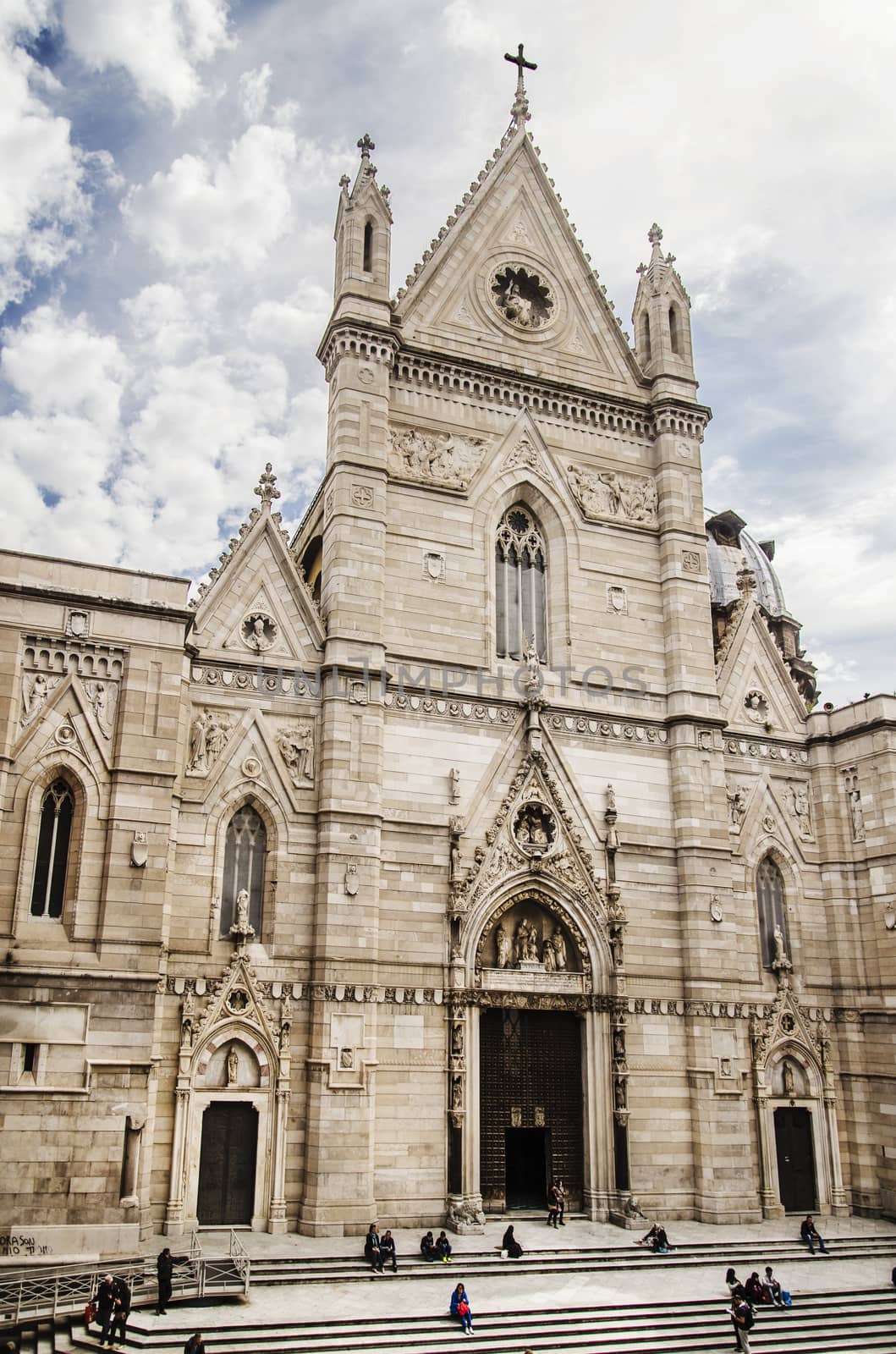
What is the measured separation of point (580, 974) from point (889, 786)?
31.0 feet

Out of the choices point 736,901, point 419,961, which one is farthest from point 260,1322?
point 736,901

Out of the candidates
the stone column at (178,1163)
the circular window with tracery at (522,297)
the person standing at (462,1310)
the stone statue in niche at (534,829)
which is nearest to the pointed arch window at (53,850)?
the stone column at (178,1163)

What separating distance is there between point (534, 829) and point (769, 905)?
7.00 metres

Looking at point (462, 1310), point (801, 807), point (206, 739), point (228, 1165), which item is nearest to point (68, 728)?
point (206, 739)

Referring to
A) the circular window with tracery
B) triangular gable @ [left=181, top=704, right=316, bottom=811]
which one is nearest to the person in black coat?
triangular gable @ [left=181, top=704, right=316, bottom=811]

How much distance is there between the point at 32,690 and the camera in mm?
21500

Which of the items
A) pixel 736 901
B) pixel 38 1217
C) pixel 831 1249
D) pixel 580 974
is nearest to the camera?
pixel 38 1217

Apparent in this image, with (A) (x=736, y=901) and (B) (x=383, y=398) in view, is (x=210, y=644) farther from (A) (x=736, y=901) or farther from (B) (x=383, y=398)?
(A) (x=736, y=901)

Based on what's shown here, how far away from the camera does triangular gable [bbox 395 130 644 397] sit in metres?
29.3

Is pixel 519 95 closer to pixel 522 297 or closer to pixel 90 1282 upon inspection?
pixel 522 297

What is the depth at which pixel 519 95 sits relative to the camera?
107ft

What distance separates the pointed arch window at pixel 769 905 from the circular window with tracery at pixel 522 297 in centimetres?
1510

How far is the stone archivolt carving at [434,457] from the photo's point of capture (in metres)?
27.6

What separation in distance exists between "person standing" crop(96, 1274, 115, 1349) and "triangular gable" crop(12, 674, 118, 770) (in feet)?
28.6
